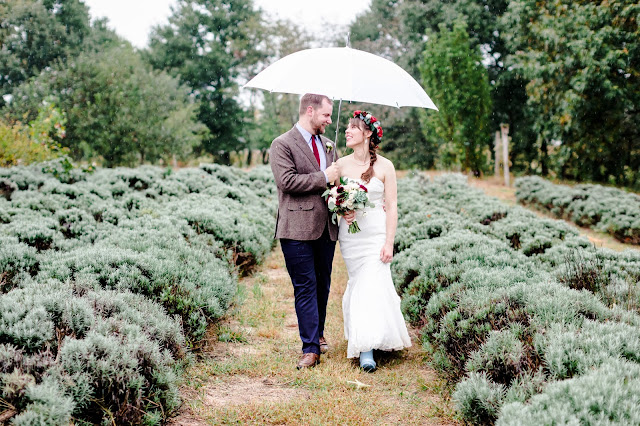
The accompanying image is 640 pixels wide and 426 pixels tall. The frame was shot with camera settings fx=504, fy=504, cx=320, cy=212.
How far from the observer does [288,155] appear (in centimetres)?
423

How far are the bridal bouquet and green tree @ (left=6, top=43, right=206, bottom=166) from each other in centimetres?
2135

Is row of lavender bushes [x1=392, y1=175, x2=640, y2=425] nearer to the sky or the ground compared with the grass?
nearer to the sky

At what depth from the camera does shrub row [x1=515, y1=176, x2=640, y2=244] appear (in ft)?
35.1

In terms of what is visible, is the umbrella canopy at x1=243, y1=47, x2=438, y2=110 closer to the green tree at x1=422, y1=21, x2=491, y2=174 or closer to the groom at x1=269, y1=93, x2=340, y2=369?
the groom at x1=269, y1=93, x2=340, y2=369

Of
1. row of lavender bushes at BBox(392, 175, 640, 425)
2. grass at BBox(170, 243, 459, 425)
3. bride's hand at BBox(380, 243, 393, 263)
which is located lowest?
grass at BBox(170, 243, 459, 425)

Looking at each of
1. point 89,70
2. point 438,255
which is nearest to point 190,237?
point 438,255

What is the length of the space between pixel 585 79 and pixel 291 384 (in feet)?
48.3

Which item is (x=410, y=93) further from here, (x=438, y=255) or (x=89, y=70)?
(x=89, y=70)

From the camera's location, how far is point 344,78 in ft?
13.6

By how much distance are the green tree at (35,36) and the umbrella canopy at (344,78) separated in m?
27.7

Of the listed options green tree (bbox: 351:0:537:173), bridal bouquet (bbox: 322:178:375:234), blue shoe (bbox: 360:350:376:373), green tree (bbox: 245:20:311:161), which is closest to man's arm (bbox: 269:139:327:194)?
bridal bouquet (bbox: 322:178:375:234)

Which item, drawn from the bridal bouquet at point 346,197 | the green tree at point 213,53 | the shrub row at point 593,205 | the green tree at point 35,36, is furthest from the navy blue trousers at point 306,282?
the green tree at point 213,53

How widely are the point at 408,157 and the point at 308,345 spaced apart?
3035cm

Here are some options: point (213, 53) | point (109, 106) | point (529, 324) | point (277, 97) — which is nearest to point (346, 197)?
point (529, 324)
